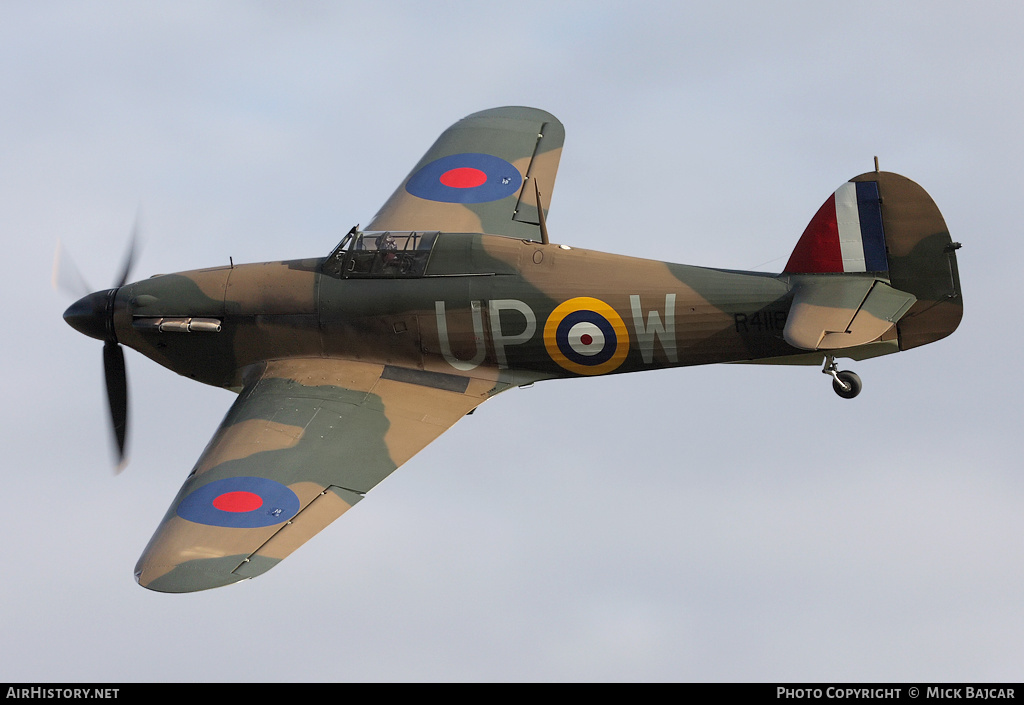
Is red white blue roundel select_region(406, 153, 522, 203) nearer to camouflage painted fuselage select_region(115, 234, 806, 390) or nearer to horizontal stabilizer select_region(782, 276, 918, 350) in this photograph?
camouflage painted fuselage select_region(115, 234, 806, 390)

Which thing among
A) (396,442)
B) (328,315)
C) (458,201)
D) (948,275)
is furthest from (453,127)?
(948,275)

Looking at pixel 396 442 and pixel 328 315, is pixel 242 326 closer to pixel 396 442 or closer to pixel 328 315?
pixel 328 315

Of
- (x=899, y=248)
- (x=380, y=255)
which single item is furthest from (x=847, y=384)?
(x=380, y=255)

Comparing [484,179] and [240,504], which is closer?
[240,504]

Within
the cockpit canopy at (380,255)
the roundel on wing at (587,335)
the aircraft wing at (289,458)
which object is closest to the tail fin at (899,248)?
the roundel on wing at (587,335)

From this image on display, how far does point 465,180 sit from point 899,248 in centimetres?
605

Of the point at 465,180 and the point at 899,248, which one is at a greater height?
the point at 465,180

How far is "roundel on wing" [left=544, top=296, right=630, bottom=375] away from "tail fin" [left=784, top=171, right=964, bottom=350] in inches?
80.4

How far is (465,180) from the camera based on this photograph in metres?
19.7

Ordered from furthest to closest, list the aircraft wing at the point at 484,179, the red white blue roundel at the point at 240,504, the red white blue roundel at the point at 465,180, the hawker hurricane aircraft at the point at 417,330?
the red white blue roundel at the point at 465,180
the aircraft wing at the point at 484,179
the hawker hurricane aircraft at the point at 417,330
the red white blue roundel at the point at 240,504

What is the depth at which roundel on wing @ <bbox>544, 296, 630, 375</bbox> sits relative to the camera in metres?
16.5

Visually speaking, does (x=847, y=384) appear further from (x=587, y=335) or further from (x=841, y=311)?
(x=587, y=335)

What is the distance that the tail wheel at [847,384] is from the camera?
1612cm

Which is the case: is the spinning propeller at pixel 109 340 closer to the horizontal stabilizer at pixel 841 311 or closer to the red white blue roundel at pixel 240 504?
the red white blue roundel at pixel 240 504
